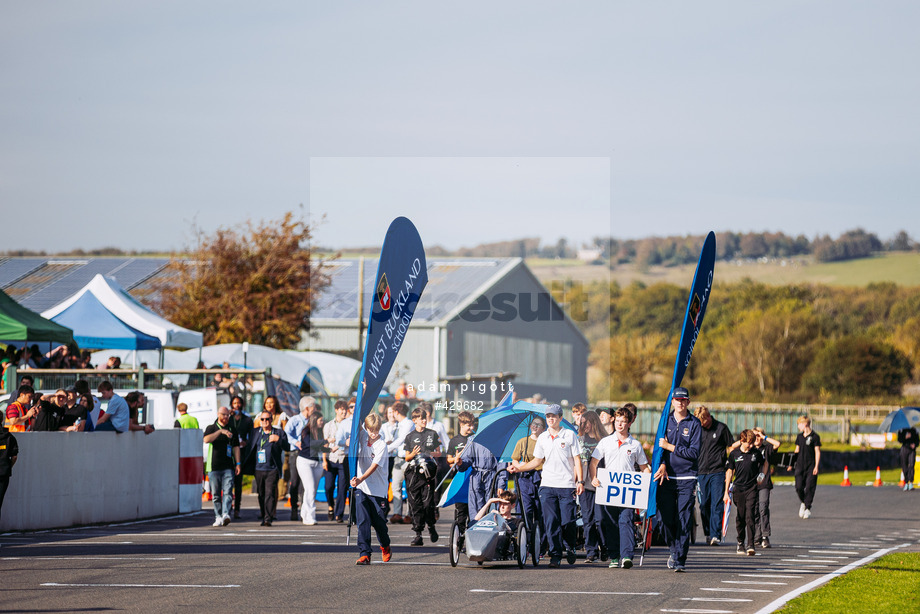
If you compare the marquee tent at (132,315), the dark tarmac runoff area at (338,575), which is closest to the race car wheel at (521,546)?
the dark tarmac runoff area at (338,575)

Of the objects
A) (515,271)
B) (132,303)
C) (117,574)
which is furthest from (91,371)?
(515,271)

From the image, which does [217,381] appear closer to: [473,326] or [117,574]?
[117,574]

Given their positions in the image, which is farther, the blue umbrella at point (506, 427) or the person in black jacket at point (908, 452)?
the person in black jacket at point (908, 452)

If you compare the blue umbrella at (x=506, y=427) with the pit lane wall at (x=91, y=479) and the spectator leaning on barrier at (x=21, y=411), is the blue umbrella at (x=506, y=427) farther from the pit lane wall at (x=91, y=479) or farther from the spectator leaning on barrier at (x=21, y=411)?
the spectator leaning on barrier at (x=21, y=411)

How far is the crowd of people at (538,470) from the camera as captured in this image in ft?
44.8

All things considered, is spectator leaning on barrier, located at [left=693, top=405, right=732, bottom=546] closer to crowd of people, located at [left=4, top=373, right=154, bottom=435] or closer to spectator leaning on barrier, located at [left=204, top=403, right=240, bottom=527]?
spectator leaning on barrier, located at [left=204, top=403, right=240, bottom=527]

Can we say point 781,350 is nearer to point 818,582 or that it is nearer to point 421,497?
point 421,497

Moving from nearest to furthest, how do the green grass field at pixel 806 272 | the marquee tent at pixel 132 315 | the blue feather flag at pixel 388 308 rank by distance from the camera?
the blue feather flag at pixel 388 308 → the marquee tent at pixel 132 315 → the green grass field at pixel 806 272

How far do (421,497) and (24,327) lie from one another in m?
9.56

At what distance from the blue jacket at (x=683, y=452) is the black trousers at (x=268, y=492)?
751 centimetres

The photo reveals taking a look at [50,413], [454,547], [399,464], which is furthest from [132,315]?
[454,547]

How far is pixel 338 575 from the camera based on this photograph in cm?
1233

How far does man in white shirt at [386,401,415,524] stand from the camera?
18.2m

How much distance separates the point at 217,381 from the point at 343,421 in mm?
6232
